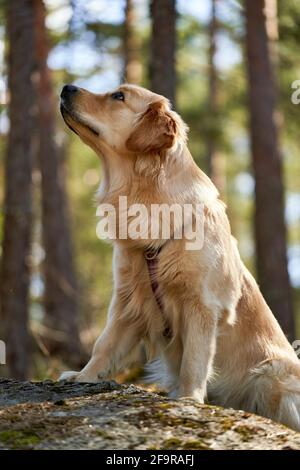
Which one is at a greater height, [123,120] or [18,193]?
[123,120]

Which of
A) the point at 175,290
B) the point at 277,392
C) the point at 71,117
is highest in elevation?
the point at 71,117

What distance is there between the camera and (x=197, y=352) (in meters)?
5.38

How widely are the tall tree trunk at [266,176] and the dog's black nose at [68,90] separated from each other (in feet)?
22.0

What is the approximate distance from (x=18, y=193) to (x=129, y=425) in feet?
22.6

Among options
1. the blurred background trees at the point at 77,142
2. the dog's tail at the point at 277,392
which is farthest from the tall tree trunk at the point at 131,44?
the dog's tail at the point at 277,392

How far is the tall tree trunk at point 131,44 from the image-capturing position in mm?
17375

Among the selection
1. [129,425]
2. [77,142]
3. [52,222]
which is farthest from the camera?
[77,142]

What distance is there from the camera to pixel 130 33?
17.6 m

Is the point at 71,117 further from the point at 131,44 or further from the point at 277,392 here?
the point at 131,44

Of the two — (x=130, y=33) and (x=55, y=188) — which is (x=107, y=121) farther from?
(x=130, y=33)

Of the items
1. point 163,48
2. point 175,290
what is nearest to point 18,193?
point 163,48

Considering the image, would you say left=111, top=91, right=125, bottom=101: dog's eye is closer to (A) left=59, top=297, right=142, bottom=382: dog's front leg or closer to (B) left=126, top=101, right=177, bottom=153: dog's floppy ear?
(B) left=126, top=101, right=177, bottom=153: dog's floppy ear

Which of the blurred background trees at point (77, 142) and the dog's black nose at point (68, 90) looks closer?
the dog's black nose at point (68, 90)

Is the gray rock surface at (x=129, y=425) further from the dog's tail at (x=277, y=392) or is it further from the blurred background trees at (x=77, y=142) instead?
the blurred background trees at (x=77, y=142)
